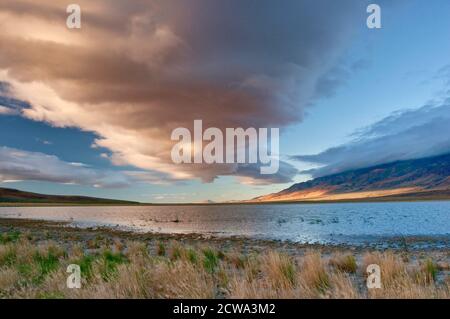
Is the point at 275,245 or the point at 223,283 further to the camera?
the point at 275,245

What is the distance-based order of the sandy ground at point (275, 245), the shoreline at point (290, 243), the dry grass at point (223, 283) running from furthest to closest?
the shoreline at point (290, 243) → the sandy ground at point (275, 245) → the dry grass at point (223, 283)

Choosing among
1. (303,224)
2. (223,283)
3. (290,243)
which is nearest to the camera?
(223,283)

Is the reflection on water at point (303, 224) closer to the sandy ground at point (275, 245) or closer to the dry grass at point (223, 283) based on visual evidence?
the sandy ground at point (275, 245)

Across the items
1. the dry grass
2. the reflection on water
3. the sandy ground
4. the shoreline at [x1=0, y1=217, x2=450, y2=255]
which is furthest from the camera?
the reflection on water

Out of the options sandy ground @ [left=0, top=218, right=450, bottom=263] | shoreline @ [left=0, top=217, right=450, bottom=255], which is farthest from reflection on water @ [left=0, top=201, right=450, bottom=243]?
sandy ground @ [left=0, top=218, right=450, bottom=263]

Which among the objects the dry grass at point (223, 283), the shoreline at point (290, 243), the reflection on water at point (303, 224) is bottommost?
the reflection on water at point (303, 224)

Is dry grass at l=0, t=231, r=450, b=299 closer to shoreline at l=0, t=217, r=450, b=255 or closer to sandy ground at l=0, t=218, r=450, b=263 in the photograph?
sandy ground at l=0, t=218, r=450, b=263

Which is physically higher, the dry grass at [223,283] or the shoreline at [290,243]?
the dry grass at [223,283]

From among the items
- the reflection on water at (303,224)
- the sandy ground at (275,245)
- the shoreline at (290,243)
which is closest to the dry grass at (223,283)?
the sandy ground at (275,245)

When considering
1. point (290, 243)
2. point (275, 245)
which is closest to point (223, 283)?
point (275, 245)

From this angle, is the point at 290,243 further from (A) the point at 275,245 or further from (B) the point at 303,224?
A: (B) the point at 303,224
